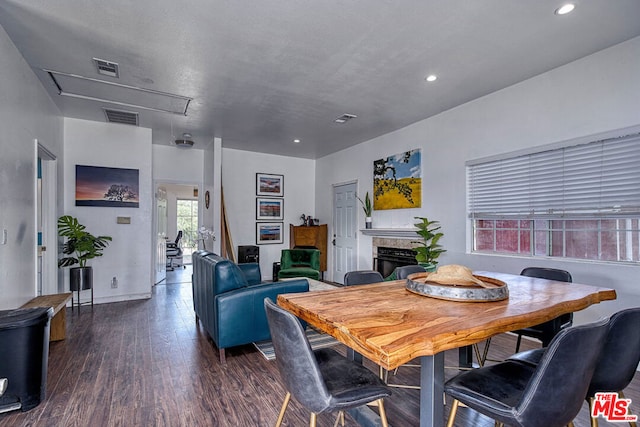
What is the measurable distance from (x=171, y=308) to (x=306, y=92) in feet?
11.7

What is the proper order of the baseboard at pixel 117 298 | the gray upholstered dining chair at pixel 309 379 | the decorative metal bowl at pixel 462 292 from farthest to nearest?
the baseboard at pixel 117 298 < the decorative metal bowl at pixel 462 292 < the gray upholstered dining chair at pixel 309 379

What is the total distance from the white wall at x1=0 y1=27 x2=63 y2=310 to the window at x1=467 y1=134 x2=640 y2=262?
4.67 meters

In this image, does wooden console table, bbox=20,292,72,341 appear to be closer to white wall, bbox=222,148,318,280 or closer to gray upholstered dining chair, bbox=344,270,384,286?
gray upholstered dining chair, bbox=344,270,384,286

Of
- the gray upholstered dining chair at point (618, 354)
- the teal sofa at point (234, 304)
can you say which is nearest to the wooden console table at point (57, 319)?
the teal sofa at point (234, 304)

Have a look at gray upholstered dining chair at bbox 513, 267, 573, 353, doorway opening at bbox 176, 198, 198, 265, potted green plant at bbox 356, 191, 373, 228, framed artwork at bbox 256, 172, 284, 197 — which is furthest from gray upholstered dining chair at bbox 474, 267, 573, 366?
doorway opening at bbox 176, 198, 198, 265

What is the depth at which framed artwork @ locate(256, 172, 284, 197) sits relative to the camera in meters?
6.68

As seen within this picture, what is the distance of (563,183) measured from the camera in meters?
3.08

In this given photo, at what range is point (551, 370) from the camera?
1.11 metres

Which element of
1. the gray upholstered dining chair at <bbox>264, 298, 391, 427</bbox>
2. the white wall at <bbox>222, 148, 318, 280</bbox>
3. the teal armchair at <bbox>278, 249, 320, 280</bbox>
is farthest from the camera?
the white wall at <bbox>222, 148, 318, 280</bbox>

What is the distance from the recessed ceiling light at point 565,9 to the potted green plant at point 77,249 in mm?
5634

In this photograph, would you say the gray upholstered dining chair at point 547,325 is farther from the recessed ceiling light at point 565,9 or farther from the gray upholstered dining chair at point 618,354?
the recessed ceiling light at point 565,9

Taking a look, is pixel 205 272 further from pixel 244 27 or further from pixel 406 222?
pixel 406 222

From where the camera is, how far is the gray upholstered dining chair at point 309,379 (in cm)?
125

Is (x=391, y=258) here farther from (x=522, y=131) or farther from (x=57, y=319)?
(x=57, y=319)
